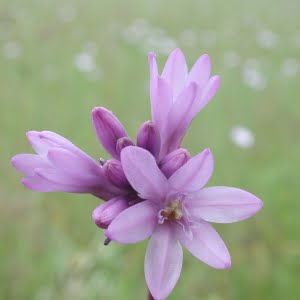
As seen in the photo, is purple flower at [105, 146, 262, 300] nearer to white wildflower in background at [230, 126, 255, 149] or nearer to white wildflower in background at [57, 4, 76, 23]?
white wildflower in background at [230, 126, 255, 149]

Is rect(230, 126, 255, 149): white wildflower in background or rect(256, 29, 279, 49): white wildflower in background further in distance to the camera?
rect(256, 29, 279, 49): white wildflower in background

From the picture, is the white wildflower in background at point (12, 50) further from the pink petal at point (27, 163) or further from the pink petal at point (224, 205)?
the pink petal at point (224, 205)

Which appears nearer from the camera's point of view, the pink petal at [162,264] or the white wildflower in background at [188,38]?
the pink petal at [162,264]

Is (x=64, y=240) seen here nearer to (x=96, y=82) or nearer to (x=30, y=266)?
(x=30, y=266)

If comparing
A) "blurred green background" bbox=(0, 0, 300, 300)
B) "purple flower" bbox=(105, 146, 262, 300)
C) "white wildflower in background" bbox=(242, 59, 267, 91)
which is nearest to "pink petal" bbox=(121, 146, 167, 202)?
"purple flower" bbox=(105, 146, 262, 300)

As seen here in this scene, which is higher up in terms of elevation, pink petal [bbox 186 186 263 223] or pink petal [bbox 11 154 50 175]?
pink petal [bbox 11 154 50 175]

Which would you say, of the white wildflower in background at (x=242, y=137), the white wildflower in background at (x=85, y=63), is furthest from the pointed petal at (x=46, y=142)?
the white wildflower in background at (x=85, y=63)
